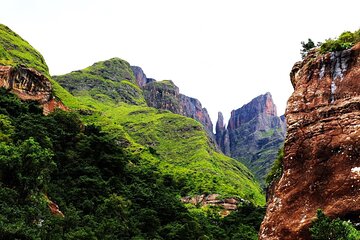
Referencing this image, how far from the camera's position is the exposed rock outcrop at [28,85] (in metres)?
57.6

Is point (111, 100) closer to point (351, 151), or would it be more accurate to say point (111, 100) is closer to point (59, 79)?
point (59, 79)

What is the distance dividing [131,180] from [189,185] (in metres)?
33.1

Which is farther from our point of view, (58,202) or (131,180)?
(131,180)

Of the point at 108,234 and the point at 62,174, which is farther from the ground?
the point at 62,174

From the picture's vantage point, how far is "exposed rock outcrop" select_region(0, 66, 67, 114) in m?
57.6

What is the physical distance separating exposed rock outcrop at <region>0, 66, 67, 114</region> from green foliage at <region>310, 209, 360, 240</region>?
165ft

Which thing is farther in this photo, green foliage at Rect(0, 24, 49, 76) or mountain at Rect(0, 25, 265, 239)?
green foliage at Rect(0, 24, 49, 76)

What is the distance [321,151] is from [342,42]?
7.94m

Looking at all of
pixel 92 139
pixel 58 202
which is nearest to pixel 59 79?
pixel 92 139

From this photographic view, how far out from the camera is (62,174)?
39.9m

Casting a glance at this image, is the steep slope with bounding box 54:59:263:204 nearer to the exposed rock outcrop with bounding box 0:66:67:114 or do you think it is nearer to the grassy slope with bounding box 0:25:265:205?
the grassy slope with bounding box 0:25:265:205

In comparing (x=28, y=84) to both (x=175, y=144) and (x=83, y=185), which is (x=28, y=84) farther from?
(x=175, y=144)

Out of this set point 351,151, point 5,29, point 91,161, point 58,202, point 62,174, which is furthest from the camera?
point 5,29

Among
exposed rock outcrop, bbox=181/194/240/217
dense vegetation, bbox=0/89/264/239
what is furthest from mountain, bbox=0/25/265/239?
exposed rock outcrop, bbox=181/194/240/217
